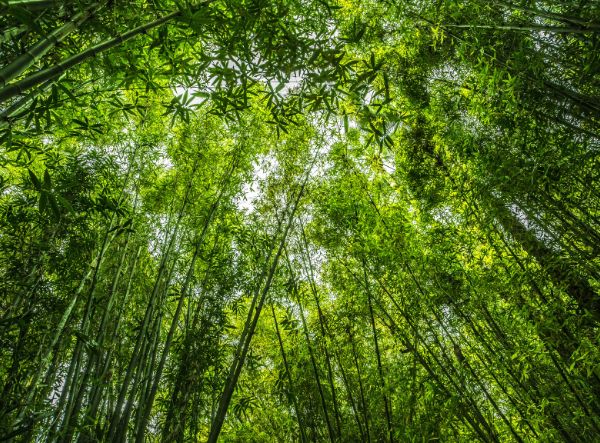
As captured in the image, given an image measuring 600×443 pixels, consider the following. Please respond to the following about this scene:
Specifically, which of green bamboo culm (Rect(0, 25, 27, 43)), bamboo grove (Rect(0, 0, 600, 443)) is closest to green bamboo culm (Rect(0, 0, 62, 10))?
bamboo grove (Rect(0, 0, 600, 443))

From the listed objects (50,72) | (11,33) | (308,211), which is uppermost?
(308,211)

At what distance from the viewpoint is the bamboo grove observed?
2.00 metres

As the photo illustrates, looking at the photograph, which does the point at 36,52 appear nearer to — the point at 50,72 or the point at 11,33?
the point at 50,72

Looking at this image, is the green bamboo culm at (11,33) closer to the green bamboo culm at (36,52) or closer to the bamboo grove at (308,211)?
the bamboo grove at (308,211)

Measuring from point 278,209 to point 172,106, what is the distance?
2876mm

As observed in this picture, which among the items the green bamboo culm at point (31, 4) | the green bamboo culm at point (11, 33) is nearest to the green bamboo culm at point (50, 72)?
the green bamboo culm at point (31, 4)

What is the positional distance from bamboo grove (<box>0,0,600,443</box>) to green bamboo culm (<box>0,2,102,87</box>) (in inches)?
0.4

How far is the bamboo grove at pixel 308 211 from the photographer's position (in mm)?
2000

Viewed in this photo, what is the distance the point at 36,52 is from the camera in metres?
1.32

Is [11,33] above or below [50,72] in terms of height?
above

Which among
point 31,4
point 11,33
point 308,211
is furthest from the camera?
point 308,211

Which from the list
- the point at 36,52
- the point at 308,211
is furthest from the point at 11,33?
the point at 308,211

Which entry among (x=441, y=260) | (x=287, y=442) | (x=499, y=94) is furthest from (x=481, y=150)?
(x=287, y=442)

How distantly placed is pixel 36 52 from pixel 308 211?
391 cm
